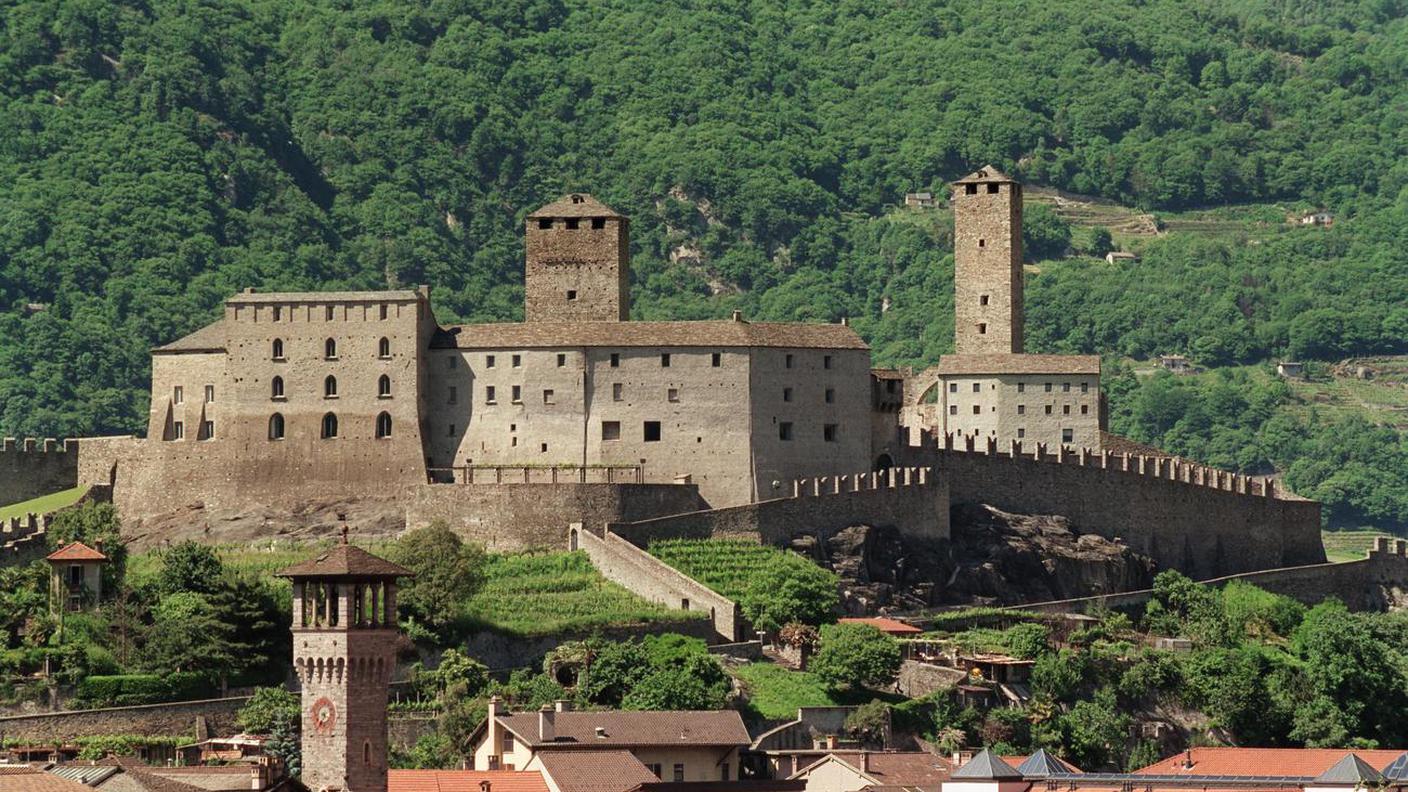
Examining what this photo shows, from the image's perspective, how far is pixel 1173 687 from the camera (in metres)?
109

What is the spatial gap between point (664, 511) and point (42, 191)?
83.9 m

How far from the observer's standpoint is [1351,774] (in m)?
81.0

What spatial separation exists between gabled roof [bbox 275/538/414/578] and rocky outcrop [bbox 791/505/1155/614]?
36102 millimetres

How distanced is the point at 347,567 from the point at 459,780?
9279mm

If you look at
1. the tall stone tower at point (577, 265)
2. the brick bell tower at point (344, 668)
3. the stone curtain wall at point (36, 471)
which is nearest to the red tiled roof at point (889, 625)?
the tall stone tower at point (577, 265)

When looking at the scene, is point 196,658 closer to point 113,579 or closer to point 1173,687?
point 113,579

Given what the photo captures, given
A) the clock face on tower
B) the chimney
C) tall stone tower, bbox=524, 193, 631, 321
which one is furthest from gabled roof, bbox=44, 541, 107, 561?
the clock face on tower

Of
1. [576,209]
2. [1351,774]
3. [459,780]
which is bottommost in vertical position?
[459,780]

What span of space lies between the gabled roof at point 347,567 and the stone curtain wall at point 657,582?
29.0 m

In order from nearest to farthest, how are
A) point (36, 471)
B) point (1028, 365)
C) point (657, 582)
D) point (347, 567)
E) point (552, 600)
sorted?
point (347, 567) → point (552, 600) → point (657, 582) → point (36, 471) → point (1028, 365)

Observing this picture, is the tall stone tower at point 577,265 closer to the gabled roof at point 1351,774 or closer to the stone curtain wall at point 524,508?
the stone curtain wall at point 524,508

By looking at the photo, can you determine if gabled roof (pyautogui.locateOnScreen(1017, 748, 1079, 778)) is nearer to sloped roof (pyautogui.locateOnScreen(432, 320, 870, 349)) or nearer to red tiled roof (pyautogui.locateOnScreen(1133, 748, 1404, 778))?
red tiled roof (pyautogui.locateOnScreen(1133, 748, 1404, 778))

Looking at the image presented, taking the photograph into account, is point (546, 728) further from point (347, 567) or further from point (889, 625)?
point (889, 625)

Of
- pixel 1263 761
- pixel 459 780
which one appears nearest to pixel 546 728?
pixel 459 780
